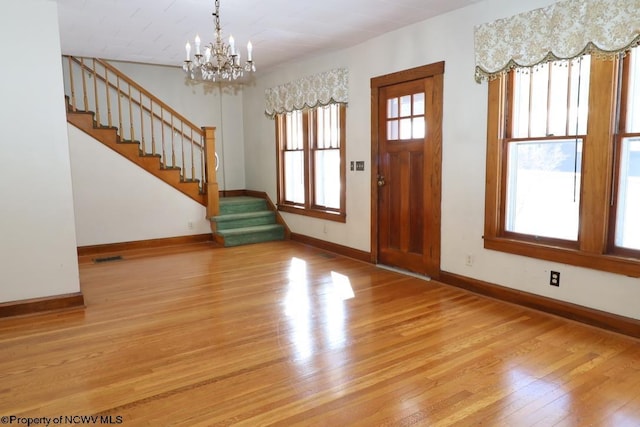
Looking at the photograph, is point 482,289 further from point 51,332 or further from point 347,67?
point 51,332

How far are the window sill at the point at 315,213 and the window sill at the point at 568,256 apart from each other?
222 cm

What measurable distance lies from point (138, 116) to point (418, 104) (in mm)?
4541

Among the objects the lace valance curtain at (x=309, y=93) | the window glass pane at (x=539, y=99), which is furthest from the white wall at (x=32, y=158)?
the window glass pane at (x=539, y=99)

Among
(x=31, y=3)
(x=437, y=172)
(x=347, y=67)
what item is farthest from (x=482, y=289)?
(x=31, y=3)

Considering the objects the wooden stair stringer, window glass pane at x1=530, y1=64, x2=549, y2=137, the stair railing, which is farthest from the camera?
the stair railing

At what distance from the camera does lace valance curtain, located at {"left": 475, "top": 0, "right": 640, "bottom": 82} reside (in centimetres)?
299

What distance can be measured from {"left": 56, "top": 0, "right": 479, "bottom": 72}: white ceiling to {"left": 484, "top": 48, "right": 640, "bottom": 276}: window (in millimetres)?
1113

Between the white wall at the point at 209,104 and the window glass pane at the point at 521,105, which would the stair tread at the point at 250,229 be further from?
the window glass pane at the point at 521,105

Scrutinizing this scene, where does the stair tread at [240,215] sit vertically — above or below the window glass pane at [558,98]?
below

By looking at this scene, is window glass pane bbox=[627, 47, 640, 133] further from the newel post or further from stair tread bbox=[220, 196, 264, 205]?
stair tread bbox=[220, 196, 264, 205]

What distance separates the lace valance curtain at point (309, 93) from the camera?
5.62 metres

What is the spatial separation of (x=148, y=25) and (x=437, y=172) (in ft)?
10.8

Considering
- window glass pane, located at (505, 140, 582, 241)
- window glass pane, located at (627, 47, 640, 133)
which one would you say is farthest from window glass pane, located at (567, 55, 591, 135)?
window glass pane, located at (627, 47, 640, 133)

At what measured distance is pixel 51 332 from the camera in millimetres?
3383
